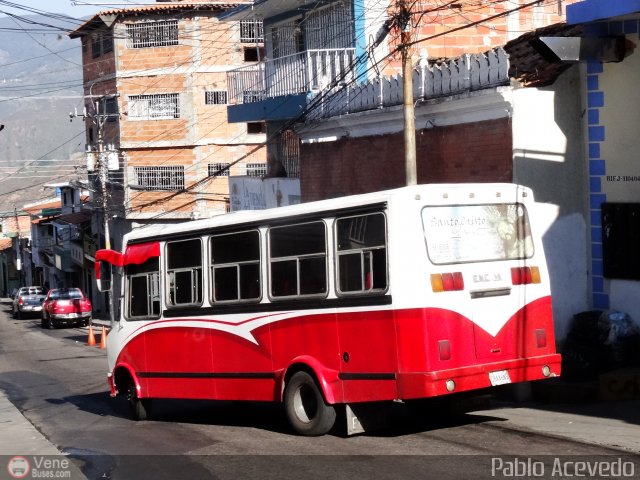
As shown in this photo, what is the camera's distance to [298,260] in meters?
13.0

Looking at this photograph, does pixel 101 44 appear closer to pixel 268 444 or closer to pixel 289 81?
pixel 289 81

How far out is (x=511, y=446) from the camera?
11.4 metres

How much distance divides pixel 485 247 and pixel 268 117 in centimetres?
1618

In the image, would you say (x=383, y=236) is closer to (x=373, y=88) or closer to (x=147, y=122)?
(x=373, y=88)

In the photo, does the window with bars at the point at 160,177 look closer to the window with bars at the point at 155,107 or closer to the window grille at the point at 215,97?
the window with bars at the point at 155,107

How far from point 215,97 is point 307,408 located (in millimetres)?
42629

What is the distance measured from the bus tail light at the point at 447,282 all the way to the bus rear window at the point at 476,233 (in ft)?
0.51

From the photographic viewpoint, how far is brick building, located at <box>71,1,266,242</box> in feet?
176

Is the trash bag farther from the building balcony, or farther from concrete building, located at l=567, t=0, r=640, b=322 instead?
the building balcony

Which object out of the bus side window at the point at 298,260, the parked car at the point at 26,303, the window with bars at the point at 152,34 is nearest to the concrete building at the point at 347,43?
the bus side window at the point at 298,260

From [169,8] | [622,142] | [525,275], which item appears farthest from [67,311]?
[525,275]

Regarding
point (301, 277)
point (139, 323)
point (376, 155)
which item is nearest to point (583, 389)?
point (301, 277)

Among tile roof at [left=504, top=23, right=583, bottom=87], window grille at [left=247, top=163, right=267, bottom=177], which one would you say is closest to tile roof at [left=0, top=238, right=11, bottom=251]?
window grille at [left=247, top=163, right=267, bottom=177]

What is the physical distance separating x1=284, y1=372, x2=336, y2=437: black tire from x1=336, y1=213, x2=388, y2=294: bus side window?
1.34 meters
